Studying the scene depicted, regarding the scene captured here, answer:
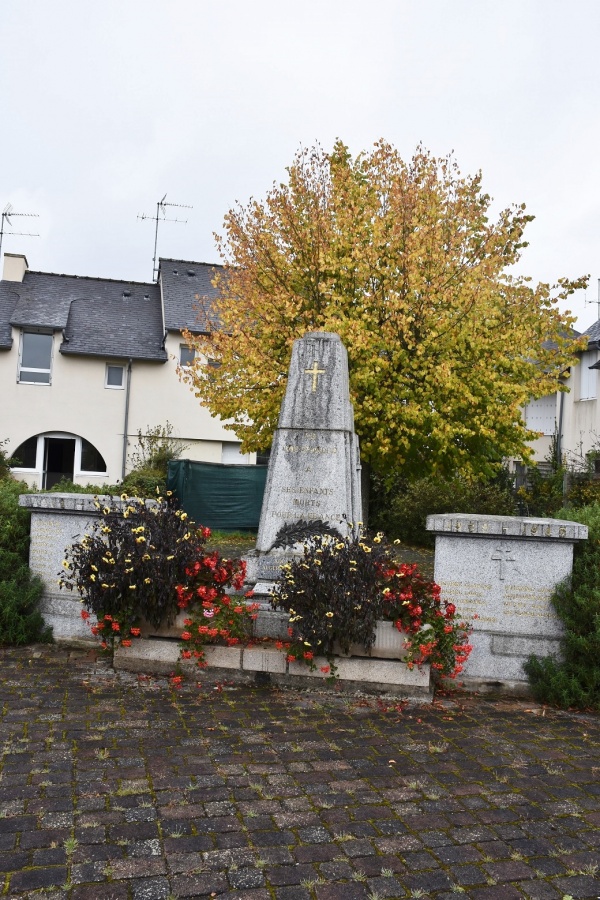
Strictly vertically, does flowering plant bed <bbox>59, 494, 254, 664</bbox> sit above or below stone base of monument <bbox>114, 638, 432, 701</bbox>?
above

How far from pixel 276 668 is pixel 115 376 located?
2111 centimetres

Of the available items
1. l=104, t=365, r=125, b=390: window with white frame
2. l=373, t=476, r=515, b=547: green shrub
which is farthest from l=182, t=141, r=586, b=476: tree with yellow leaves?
l=104, t=365, r=125, b=390: window with white frame

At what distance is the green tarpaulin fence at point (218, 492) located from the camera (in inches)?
818

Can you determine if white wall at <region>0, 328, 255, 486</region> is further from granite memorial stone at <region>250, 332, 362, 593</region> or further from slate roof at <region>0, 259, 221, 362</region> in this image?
Answer: granite memorial stone at <region>250, 332, 362, 593</region>

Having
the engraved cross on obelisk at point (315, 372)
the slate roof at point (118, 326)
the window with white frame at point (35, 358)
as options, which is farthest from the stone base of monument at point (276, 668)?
the window with white frame at point (35, 358)

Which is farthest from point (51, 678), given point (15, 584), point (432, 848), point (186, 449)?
point (186, 449)

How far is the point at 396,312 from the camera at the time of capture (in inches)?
527

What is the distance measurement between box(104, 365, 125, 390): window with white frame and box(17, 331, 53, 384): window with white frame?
6.32 feet

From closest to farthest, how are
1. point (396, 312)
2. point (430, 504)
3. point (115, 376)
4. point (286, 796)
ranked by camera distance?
point (286, 796) < point (396, 312) < point (430, 504) < point (115, 376)

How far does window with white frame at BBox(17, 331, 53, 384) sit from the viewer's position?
2567 centimetres

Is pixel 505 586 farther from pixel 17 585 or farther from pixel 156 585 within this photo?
pixel 17 585

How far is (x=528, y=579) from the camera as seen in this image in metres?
7.02

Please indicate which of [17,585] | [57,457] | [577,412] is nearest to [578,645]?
[17,585]

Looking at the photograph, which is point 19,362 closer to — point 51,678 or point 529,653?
point 51,678
